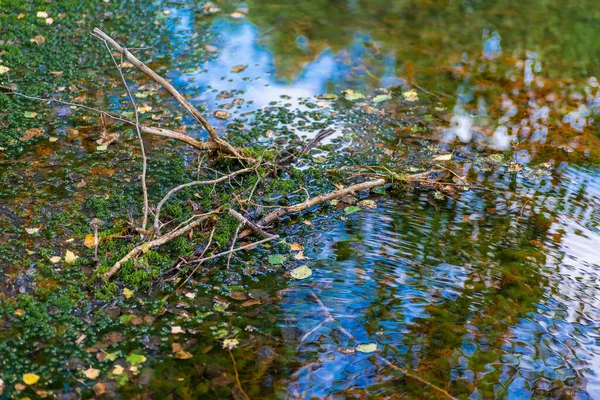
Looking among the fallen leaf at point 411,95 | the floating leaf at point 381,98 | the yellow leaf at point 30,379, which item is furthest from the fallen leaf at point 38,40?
the yellow leaf at point 30,379

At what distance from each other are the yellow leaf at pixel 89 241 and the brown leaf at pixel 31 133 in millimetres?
1416

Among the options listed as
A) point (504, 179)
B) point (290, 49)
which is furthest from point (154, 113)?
point (504, 179)

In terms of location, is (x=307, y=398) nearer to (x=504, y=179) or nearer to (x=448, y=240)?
(x=448, y=240)

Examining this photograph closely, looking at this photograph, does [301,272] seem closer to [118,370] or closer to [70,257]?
[118,370]

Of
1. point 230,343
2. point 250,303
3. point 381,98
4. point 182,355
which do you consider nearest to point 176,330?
point 182,355

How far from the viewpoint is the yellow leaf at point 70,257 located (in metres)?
3.42

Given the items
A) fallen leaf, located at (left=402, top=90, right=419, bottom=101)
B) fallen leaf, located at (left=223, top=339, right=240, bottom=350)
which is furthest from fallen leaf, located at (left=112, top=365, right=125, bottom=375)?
fallen leaf, located at (left=402, top=90, right=419, bottom=101)

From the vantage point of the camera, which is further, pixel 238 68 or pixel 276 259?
pixel 238 68

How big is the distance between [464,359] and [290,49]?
14.3 feet

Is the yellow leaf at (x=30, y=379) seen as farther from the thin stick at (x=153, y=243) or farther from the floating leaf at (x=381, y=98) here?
the floating leaf at (x=381, y=98)

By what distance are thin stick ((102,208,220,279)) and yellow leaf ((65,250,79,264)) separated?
0.95 ft

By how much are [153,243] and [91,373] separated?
2.90ft

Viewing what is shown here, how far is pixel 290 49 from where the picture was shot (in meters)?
6.51

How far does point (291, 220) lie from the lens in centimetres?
400
